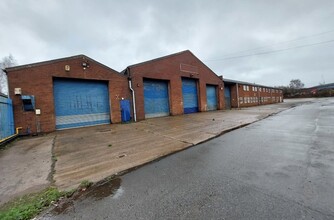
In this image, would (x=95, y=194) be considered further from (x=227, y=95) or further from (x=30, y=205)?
(x=227, y=95)

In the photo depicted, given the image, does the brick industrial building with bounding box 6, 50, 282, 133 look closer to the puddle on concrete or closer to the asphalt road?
the puddle on concrete

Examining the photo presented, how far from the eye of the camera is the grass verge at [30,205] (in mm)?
2600

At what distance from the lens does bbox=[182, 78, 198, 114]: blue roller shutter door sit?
2035cm

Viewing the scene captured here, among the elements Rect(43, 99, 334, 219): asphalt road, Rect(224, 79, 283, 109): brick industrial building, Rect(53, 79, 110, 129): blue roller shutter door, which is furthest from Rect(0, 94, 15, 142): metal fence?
Rect(224, 79, 283, 109): brick industrial building

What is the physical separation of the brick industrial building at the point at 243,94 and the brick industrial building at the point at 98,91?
9.86m

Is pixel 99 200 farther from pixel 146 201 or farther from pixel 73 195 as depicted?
pixel 146 201

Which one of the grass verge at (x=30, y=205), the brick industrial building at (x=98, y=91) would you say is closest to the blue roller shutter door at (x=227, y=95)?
the brick industrial building at (x=98, y=91)

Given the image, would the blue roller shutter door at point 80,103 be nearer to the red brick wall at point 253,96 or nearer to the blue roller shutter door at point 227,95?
the blue roller shutter door at point 227,95

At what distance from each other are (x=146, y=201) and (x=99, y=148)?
426cm

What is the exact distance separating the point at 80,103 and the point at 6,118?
435 cm

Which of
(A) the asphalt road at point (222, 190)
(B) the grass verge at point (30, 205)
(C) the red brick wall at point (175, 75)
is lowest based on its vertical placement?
(A) the asphalt road at point (222, 190)

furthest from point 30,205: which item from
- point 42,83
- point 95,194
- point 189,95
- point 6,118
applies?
point 189,95

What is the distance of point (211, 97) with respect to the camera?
24594 mm

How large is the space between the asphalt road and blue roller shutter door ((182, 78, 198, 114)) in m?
15.6
